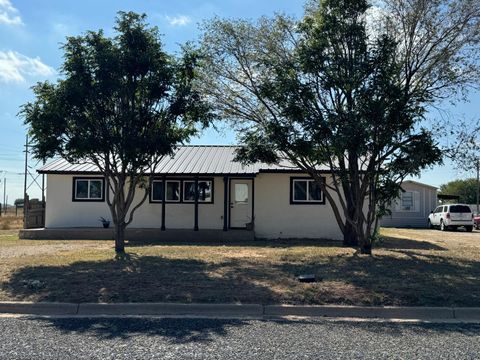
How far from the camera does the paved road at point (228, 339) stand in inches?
220

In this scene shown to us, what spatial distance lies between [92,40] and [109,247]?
22.0ft

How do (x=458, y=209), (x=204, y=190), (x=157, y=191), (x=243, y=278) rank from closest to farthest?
1. (x=243, y=278)
2. (x=204, y=190)
3. (x=157, y=191)
4. (x=458, y=209)

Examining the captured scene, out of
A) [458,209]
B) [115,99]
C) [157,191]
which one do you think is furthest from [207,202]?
[458,209]

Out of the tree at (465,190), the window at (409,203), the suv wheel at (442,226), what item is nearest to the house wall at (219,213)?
the suv wheel at (442,226)

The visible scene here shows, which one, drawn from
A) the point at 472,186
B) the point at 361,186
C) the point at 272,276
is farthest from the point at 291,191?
the point at 472,186

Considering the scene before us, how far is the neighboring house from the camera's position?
34.3 meters

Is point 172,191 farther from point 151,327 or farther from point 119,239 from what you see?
point 151,327

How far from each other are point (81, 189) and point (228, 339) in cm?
1623

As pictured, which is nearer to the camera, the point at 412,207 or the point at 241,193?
the point at 241,193

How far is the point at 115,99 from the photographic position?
1246 centimetres

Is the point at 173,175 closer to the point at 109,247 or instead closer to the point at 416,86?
the point at 109,247

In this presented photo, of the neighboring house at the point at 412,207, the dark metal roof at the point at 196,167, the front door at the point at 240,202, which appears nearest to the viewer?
the dark metal roof at the point at 196,167

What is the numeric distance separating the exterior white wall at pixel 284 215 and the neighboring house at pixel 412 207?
50.6 ft

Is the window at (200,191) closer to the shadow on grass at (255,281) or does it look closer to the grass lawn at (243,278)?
the grass lawn at (243,278)
